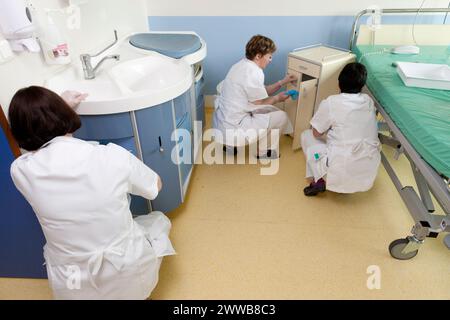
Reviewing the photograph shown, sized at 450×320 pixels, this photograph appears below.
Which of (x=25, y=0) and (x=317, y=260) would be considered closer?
(x=25, y=0)

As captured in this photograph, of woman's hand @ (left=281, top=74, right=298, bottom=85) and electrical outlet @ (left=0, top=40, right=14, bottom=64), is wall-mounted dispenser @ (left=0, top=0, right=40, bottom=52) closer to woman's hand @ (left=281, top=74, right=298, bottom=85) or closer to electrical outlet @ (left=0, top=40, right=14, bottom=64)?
electrical outlet @ (left=0, top=40, right=14, bottom=64)

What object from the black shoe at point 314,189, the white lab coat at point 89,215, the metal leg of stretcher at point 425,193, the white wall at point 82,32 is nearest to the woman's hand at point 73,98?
the white wall at point 82,32

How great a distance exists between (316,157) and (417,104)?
0.60 m

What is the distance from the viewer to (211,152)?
2.46 meters

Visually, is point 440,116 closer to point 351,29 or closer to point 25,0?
point 351,29

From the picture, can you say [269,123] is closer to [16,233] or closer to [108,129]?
[108,129]

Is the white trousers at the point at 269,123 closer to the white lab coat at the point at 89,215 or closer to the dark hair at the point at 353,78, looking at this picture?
the dark hair at the point at 353,78

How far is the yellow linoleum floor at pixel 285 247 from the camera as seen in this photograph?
1.45 meters

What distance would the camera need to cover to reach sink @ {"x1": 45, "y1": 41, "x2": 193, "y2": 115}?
4.25ft

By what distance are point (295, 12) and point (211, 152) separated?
139 centimetres

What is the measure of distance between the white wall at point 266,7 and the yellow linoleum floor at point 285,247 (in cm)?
141

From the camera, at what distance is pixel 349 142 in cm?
176

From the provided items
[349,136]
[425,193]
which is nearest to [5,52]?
[349,136]
